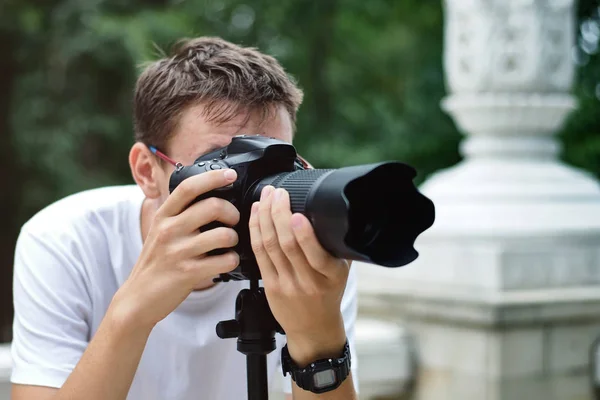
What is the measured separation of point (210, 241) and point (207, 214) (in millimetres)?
48

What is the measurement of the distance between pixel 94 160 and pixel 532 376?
6658 millimetres

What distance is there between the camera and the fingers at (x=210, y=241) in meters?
1.53

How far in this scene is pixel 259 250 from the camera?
1.41m

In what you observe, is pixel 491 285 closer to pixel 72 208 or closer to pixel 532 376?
pixel 532 376

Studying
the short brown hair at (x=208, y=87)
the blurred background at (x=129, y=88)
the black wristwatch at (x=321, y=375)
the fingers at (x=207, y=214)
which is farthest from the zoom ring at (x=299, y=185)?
the blurred background at (x=129, y=88)

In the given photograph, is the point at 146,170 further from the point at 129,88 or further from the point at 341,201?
the point at 129,88

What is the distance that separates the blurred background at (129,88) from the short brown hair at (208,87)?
209 inches

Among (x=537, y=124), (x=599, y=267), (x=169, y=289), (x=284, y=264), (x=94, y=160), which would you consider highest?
(x=284, y=264)

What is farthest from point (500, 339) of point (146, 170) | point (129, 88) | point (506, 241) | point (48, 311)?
point (129, 88)

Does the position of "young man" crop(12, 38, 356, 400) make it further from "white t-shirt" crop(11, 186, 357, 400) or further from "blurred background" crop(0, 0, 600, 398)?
"blurred background" crop(0, 0, 600, 398)

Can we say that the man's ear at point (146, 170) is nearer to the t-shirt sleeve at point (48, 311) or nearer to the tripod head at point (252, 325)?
the t-shirt sleeve at point (48, 311)

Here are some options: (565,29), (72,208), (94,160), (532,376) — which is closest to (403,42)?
(94,160)

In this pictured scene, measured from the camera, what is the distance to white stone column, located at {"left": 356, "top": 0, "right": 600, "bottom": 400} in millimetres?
3209

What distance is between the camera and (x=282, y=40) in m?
9.80
